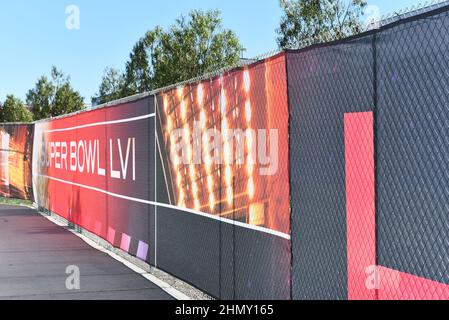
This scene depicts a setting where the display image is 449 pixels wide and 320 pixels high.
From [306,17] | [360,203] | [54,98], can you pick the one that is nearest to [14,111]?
[54,98]

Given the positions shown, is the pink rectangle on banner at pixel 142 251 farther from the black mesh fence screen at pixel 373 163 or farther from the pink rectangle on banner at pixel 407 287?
the pink rectangle on banner at pixel 407 287

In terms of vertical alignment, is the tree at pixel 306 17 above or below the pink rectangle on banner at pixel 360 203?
above

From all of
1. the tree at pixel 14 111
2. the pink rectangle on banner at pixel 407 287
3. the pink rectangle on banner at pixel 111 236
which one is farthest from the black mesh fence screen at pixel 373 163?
the tree at pixel 14 111

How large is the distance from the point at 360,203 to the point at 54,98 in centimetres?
5606

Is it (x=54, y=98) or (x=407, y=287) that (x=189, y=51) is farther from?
(x=407, y=287)

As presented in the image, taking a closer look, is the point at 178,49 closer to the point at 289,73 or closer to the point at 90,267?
the point at 90,267

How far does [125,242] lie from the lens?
11055mm

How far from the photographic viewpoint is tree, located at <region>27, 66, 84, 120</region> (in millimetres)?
57594

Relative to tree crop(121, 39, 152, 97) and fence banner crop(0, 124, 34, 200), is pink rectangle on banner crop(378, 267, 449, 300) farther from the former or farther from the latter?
tree crop(121, 39, 152, 97)

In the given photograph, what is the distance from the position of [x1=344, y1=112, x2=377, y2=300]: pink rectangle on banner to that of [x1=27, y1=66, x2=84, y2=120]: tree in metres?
54.4

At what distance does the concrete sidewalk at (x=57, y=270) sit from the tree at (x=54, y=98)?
145 feet

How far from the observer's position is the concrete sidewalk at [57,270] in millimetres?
8164

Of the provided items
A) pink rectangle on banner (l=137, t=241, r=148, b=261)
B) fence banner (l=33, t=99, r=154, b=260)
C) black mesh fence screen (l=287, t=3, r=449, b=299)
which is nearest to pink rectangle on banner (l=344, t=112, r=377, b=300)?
black mesh fence screen (l=287, t=3, r=449, b=299)
